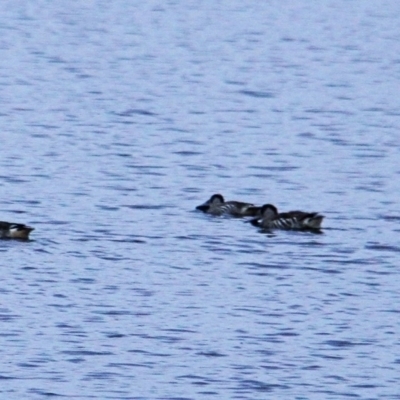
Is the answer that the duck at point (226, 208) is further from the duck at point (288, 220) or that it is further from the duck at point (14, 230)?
the duck at point (14, 230)

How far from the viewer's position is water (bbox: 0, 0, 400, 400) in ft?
41.0

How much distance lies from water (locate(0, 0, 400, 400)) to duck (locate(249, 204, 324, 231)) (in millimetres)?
143

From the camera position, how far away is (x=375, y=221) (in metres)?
18.0

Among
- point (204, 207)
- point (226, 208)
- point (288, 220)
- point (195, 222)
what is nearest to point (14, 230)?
point (195, 222)

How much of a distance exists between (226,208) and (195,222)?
0.53m

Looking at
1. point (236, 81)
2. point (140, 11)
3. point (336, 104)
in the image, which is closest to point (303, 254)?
point (336, 104)

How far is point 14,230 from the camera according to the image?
16.4 metres

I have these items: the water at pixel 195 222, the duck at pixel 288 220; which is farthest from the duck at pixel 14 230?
the duck at pixel 288 220

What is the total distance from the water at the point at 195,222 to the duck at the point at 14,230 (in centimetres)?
11

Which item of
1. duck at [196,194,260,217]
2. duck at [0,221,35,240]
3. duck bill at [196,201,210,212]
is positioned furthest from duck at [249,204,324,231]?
duck at [0,221,35,240]

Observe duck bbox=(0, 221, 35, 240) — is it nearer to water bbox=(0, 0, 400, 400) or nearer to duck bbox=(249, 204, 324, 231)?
water bbox=(0, 0, 400, 400)

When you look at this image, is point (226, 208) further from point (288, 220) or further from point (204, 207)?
point (288, 220)

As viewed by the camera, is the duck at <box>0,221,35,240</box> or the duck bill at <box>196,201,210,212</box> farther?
the duck bill at <box>196,201,210,212</box>

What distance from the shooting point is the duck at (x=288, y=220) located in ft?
57.2
